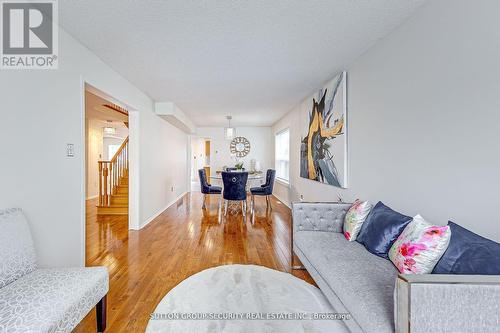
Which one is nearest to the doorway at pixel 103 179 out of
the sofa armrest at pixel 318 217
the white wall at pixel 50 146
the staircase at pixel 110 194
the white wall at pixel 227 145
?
the staircase at pixel 110 194

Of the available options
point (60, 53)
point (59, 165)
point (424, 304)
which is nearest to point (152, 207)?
point (59, 165)

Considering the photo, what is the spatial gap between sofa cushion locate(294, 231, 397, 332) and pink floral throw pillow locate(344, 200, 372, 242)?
0.26 feet

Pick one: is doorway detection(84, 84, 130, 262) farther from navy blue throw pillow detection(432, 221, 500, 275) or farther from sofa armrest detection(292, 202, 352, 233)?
navy blue throw pillow detection(432, 221, 500, 275)

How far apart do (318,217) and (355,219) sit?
1.29ft

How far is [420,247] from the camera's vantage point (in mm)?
1407

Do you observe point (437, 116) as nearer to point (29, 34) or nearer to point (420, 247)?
point (420, 247)

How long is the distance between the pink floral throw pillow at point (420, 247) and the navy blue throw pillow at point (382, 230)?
19 centimetres

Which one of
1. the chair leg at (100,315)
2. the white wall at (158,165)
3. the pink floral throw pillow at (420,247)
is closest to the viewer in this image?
the pink floral throw pillow at (420,247)

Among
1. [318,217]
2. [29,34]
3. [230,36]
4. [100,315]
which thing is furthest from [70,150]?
[318,217]

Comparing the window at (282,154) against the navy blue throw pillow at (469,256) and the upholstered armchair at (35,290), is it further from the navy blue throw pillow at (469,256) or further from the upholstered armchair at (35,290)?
the upholstered armchair at (35,290)

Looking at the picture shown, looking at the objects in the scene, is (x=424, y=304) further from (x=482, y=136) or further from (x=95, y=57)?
(x=95, y=57)

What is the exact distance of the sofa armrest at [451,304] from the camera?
938 mm

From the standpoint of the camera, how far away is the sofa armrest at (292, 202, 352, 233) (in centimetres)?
252

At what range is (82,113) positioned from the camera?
240cm
